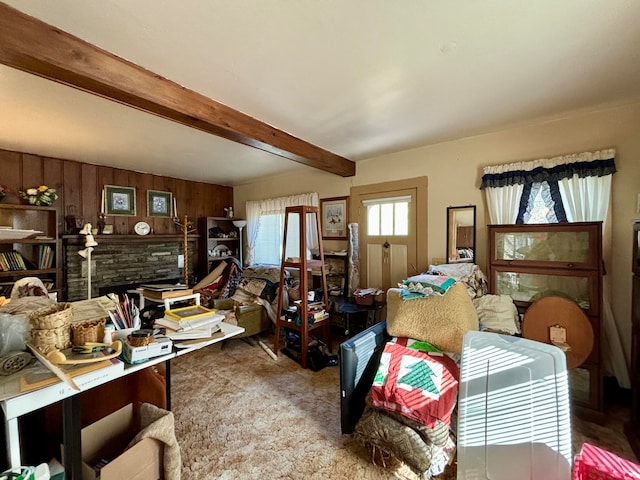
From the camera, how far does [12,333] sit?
1186 millimetres

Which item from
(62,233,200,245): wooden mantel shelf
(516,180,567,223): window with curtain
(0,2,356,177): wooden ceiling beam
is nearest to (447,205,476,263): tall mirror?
(516,180,567,223): window with curtain

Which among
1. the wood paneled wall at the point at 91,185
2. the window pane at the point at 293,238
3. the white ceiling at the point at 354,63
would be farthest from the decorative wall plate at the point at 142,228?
the window pane at the point at 293,238

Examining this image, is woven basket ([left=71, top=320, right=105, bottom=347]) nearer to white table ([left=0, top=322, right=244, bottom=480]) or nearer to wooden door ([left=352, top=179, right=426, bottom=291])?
white table ([left=0, top=322, right=244, bottom=480])

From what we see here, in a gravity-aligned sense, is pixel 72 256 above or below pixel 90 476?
above

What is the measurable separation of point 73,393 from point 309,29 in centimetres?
179

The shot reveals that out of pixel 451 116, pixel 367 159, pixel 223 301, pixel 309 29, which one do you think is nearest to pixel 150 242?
pixel 223 301

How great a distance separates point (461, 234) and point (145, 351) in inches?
108

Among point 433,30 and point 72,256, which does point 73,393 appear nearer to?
point 433,30

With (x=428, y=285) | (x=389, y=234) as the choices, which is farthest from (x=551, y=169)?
(x=389, y=234)

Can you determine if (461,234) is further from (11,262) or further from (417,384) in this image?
(11,262)

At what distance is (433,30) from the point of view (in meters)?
1.28

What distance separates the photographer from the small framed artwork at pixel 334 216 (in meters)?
3.69

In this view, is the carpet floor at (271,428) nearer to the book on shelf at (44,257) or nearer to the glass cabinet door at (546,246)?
the glass cabinet door at (546,246)

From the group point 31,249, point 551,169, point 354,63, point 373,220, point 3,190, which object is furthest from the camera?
point 373,220
